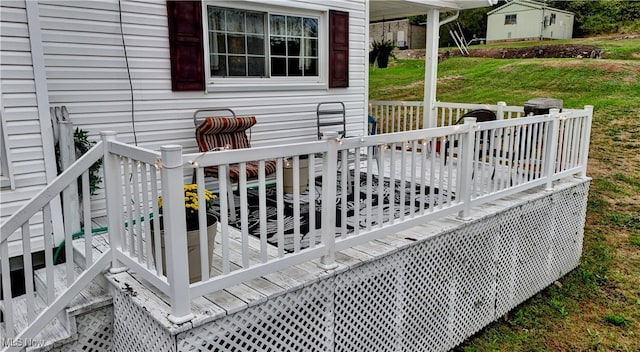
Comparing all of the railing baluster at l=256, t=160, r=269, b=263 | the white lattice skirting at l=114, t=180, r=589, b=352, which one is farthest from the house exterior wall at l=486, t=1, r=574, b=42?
the railing baluster at l=256, t=160, r=269, b=263

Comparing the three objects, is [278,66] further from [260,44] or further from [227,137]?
[227,137]

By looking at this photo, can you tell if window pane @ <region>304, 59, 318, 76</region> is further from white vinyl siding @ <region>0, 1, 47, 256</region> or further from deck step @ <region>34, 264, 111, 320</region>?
deck step @ <region>34, 264, 111, 320</region>

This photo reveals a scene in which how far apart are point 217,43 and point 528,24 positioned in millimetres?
27191

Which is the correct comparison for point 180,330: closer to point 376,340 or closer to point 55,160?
point 376,340

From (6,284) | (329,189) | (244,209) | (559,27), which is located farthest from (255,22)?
(559,27)

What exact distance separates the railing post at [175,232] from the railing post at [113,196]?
0.68 meters

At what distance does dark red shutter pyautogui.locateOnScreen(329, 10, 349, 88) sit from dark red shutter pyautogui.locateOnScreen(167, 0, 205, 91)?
65.1 inches

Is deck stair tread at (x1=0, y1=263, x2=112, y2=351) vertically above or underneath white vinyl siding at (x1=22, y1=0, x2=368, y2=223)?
underneath

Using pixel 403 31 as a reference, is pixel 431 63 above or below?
below

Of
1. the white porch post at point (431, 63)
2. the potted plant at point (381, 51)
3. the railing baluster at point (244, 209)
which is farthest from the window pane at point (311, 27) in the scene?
the potted plant at point (381, 51)

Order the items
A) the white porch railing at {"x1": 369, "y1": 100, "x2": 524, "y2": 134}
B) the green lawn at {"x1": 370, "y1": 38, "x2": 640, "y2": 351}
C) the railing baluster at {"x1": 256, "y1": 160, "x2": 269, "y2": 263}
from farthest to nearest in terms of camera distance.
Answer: the white porch railing at {"x1": 369, "y1": 100, "x2": 524, "y2": 134}, the green lawn at {"x1": 370, "y1": 38, "x2": 640, "y2": 351}, the railing baluster at {"x1": 256, "y1": 160, "x2": 269, "y2": 263}

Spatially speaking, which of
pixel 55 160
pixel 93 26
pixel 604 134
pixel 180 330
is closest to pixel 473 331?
pixel 180 330

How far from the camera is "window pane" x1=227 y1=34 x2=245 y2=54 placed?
4.83 metres

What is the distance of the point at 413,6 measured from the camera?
697 centimetres
